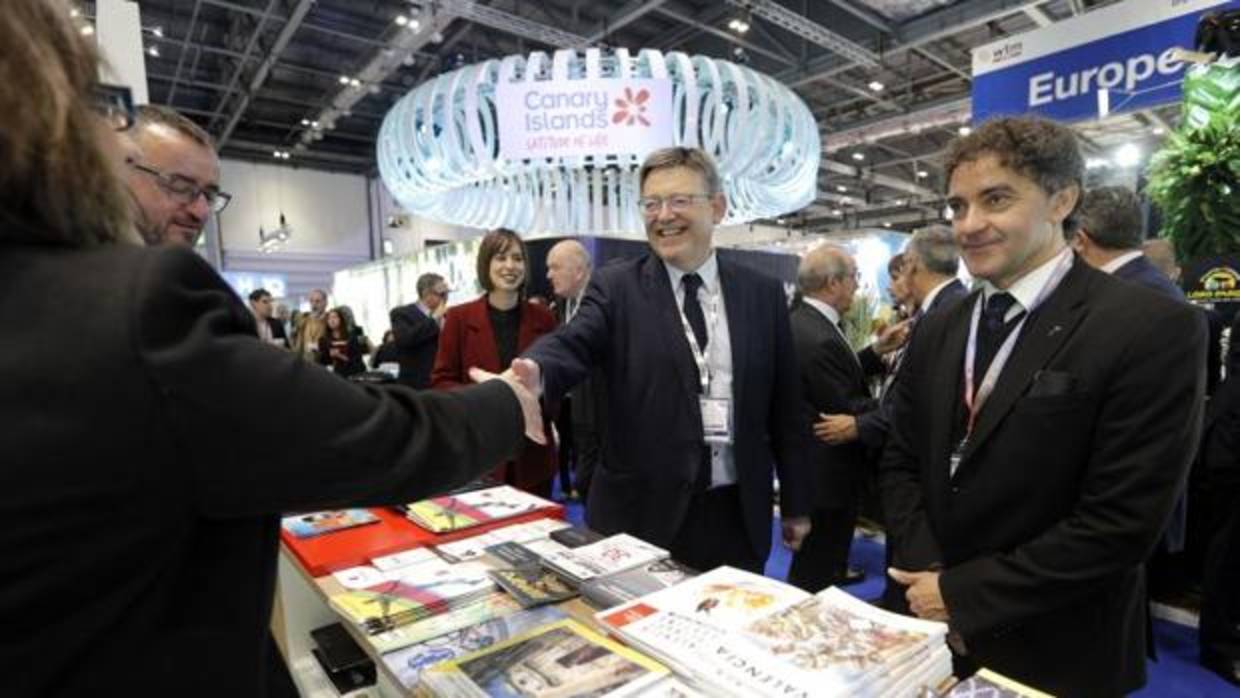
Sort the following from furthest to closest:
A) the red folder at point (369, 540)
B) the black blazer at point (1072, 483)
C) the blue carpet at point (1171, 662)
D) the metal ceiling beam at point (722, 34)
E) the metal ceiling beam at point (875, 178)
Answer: the metal ceiling beam at point (875, 178) → the metal ceiling beam at point (722, 34) → the blue carpet at point (1171, 662) → the red folder at point (369, 540) → the black blazer at point (1072, 483)

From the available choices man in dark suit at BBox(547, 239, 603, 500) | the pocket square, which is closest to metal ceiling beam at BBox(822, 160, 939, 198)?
man in dark suit at BBox(547, 239, 603, 500)

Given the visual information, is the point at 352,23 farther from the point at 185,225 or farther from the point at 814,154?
the point at 185,225

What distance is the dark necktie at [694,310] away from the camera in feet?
6.17

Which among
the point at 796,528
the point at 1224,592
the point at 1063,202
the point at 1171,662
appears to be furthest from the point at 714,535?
the point at 1171,662

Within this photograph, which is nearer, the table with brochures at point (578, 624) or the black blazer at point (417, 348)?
the table with brochures at point (578, 624)

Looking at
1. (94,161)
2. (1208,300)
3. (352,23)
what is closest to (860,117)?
(352,23)

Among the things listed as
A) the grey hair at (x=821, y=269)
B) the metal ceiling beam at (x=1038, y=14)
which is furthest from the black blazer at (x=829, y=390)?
the metal ceiling beam at (x=1038, y=14)

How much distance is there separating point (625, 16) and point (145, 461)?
787cm

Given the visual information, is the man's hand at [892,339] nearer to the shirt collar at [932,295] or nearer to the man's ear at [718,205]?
the shirt collar at [932,295]

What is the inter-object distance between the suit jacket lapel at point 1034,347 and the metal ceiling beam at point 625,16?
21.7ft

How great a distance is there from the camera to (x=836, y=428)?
3.00 meters

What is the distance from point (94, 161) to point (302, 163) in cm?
1547

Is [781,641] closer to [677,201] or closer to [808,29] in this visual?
[677,201]

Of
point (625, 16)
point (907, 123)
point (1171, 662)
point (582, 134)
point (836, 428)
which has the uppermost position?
point (625, 16)
